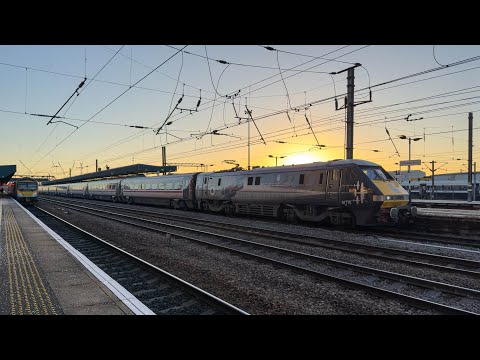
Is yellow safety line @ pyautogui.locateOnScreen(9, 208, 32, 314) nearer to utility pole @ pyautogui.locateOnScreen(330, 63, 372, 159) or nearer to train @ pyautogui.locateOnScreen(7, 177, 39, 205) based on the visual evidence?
utility pole @ pyautogui.locateOnScreen(330, 63, 372, 159)

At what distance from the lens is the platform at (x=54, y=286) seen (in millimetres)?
5555

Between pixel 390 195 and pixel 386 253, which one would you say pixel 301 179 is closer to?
pixel 390 195

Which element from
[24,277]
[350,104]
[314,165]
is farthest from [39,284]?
[350,104]

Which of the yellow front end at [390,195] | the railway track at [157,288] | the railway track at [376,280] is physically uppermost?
the yellow front end at [390,195]

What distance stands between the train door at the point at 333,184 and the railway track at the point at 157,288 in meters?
9.34

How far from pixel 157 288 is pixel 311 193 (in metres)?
10.9

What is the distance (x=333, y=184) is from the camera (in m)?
16.0

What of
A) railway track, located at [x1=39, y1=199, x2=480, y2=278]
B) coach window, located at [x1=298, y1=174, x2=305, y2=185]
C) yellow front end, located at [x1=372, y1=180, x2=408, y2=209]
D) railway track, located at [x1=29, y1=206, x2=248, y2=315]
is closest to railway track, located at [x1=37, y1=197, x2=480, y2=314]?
railway track, located at [x1=39, y1=199, x2=480, y2=278]

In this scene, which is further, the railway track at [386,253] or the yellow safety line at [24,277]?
the railway track at [386,253]

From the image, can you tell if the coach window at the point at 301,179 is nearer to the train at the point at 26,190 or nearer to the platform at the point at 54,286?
the platform at the point at 54,286

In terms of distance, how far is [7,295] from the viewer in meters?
6.20

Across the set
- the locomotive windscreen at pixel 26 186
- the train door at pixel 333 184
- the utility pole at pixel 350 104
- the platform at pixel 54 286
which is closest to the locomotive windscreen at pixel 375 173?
the train door at pixel 333 184

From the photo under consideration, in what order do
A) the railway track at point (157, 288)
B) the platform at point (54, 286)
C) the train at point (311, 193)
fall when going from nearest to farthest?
the platform at point (54, 286)
the railway track at point (157, 288)
the train at point (311, 193)
